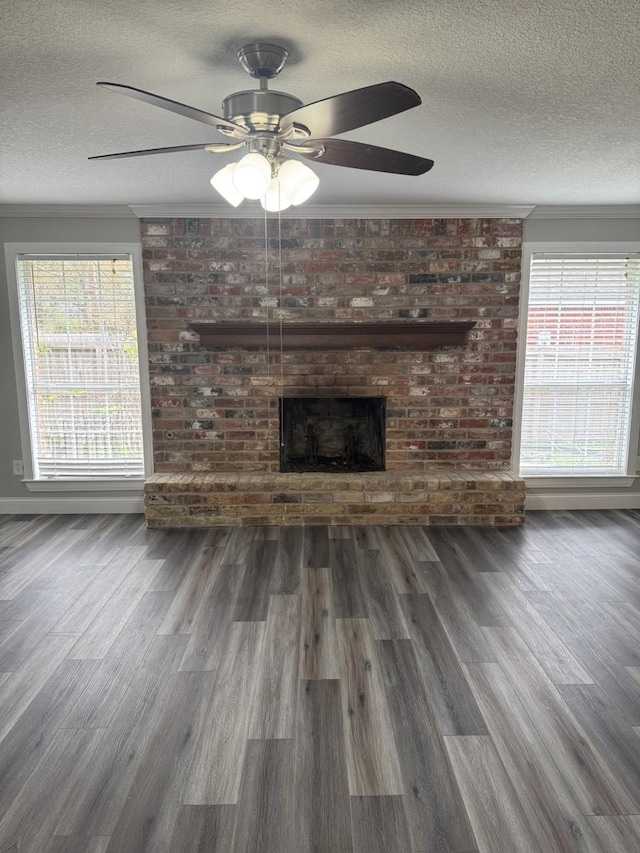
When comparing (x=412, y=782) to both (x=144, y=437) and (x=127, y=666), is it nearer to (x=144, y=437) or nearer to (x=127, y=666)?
(x=127, y=666)

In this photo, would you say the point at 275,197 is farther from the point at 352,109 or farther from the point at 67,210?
the point at 67,210

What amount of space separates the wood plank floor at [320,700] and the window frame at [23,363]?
0.85 metres

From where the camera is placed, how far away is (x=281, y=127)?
161 cm

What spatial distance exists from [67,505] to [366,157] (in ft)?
12.1

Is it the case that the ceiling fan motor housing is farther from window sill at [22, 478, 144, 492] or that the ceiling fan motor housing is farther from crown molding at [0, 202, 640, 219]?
window sill at [22, 478, 144, 492]

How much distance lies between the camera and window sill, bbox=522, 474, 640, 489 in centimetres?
434

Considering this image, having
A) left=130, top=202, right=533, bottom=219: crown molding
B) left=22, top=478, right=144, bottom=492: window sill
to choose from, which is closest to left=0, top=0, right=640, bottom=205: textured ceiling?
left=130, top=202, right=533, bottom=219: crown molding

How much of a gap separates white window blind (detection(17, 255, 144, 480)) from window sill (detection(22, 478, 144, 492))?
47 millimetres

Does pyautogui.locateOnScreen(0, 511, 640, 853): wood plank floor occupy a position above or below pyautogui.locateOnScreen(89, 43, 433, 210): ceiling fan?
below

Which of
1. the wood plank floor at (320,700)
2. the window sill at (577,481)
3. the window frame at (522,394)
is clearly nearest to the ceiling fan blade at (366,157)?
the wood plank floor at (320,700)

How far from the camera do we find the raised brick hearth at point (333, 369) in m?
3.99

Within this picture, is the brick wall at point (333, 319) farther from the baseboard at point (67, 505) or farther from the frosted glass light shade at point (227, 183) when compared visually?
the frosted glass light shade at point (227, 183)

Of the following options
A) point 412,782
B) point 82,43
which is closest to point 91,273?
point 82,43

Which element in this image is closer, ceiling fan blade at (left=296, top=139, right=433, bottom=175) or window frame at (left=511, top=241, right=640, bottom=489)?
ceiling fan blade at (left=296, top=139, right=433, bottom=175)
